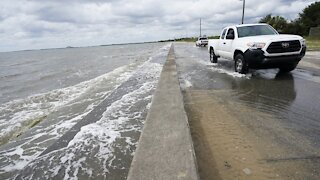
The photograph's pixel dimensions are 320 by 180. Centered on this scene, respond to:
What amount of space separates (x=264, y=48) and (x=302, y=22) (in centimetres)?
5781

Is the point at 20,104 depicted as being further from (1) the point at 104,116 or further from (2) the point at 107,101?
(1) the point at 104,116

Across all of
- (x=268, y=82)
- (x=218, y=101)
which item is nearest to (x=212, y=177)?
(x=218, y=101)

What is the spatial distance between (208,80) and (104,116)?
5.09 meters

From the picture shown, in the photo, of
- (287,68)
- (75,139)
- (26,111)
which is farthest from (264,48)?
(26,111)

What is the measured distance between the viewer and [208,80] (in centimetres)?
1141

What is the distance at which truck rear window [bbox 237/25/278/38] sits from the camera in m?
11.9

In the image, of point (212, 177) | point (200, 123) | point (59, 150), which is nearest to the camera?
point (212, 177)

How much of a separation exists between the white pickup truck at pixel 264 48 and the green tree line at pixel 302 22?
1982 inches

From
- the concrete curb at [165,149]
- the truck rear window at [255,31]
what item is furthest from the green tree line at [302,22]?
the concrete curb at [165,149]

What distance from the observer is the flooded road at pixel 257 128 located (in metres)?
3.85

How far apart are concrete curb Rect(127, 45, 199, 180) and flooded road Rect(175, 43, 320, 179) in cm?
27

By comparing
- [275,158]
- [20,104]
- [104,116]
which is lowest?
[20,104]

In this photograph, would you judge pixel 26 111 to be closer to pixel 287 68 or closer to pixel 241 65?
pixel 241 65

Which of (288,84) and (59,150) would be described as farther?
(288,84)
